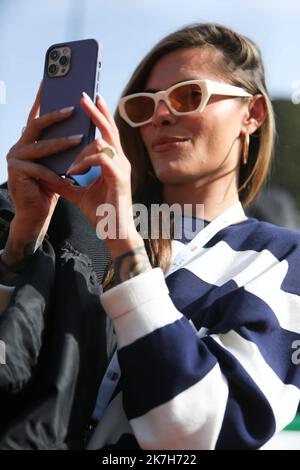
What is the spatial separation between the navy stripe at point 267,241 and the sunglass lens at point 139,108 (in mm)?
346

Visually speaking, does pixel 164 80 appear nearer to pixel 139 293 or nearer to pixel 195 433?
pixel 139 293

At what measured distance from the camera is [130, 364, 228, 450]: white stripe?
3.99 ft

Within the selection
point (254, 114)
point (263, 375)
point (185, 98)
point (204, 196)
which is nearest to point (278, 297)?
point (263, 375)

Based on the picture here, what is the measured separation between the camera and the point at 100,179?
4.53 ft

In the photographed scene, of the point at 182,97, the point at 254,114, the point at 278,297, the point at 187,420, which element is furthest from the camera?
the point at 254,114

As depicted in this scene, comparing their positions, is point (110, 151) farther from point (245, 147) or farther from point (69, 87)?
point (245, 147)

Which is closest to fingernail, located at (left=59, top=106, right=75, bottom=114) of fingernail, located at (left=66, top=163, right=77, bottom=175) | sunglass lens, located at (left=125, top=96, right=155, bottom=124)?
fingernail, located at (left=66, top=163, right=77, bottom=175)

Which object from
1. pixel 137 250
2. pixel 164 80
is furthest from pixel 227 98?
pixel 137 250

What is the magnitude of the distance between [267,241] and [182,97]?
38cm

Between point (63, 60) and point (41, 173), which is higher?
point (63, 60)

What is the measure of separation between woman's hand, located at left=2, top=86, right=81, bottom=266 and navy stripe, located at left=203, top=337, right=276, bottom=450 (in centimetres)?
48

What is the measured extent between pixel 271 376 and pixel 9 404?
0.48 m

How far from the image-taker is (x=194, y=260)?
155cm

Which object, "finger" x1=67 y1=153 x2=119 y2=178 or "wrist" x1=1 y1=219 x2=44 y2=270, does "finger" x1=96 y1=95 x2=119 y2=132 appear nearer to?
"finger" x1=67 y1=153 x2=119 y2=178
